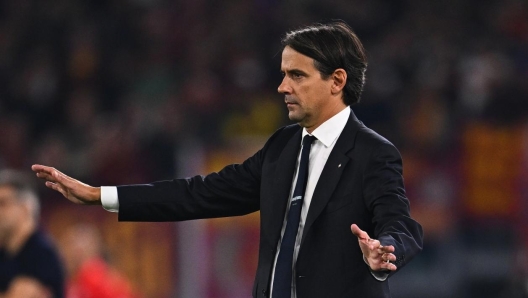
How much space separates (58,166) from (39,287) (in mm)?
4837

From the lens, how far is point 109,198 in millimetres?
3639

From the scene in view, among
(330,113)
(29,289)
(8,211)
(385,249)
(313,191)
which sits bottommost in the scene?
(29,289)

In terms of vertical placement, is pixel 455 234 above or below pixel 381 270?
below

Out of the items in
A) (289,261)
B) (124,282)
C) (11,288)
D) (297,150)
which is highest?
(297,150)

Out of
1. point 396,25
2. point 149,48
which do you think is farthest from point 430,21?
point 149,48

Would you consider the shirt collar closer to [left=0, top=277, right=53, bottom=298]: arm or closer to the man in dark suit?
the man in dark suit

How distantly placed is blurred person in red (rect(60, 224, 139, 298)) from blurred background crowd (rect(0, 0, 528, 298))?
0.33 meters

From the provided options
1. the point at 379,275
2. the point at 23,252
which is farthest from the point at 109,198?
the point at 23,252

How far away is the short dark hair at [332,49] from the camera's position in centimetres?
348

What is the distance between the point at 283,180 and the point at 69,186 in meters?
0.73

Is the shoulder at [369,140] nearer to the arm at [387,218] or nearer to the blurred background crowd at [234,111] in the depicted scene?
the arm at [387,218]

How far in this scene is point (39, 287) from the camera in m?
5.24

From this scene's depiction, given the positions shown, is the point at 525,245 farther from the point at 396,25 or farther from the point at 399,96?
the point at 396,25

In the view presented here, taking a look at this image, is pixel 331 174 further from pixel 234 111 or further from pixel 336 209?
pixel 234 111
